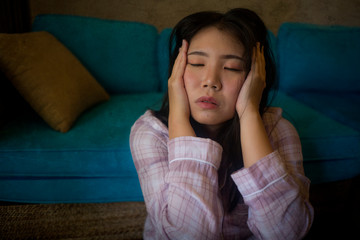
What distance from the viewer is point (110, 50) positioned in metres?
1.23

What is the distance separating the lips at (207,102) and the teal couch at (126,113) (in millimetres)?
342

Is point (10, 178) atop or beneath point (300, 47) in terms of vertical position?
beneath

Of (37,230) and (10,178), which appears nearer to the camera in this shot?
(37,230)

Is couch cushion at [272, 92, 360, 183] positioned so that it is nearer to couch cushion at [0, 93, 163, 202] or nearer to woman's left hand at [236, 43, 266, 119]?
woman's left hand at [236, 43, 266, 119]

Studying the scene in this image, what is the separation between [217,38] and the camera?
63 cm

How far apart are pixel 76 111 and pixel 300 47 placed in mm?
1072

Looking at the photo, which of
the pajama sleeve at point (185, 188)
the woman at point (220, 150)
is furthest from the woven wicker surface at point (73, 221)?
the pajama sleeve at point (185, 188)

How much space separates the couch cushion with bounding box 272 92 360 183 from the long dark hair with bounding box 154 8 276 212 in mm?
327

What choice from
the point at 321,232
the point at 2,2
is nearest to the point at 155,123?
the point at 321,232

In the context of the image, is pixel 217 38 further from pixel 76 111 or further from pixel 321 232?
pixel 321 232

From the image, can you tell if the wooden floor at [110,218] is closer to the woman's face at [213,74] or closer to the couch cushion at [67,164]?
the couch cushion at [67,164]

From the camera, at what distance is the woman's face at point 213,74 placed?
61 centimetres

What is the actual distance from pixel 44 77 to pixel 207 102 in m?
0.68

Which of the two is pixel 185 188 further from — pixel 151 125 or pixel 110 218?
pixel 110 218
